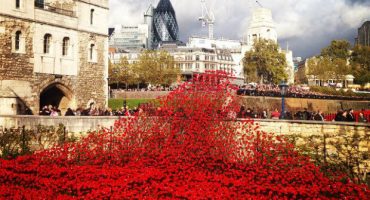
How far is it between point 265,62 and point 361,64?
21558 mm

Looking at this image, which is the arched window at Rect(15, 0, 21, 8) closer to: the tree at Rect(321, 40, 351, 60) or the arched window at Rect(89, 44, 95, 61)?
the arched window at Rect(89, 44, 95, 61)

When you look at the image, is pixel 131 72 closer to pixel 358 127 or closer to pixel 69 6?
pixel 69 6

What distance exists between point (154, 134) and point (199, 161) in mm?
2621

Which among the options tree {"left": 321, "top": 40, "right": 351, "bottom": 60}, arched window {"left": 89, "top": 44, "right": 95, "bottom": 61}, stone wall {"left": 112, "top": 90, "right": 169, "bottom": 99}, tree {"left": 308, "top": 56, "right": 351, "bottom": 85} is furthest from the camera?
tree {"left": 321, "top": 40, "right": 351, "bottom": 60}

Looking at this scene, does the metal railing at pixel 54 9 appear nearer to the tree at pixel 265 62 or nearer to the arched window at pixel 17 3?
the arched window at pixel 17 3

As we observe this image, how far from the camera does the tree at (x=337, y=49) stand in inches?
3841

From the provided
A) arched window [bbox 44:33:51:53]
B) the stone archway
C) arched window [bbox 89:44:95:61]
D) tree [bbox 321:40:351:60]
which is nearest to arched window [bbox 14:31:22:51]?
arched window [bbox 44:33:51:53]

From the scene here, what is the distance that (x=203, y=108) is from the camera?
1930 cm

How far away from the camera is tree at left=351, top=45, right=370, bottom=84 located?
3428 inches

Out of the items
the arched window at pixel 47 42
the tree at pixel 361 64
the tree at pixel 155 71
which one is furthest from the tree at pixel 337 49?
the arched window at pixel 47 42

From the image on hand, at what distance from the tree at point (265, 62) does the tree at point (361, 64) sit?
14.1 metres

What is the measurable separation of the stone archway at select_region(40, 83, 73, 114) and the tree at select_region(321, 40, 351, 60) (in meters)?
74.1

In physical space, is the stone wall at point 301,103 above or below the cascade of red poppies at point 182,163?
above

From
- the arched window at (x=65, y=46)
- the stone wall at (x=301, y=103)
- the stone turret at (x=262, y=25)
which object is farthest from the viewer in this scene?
the stone turret at (x=262, y=25)
